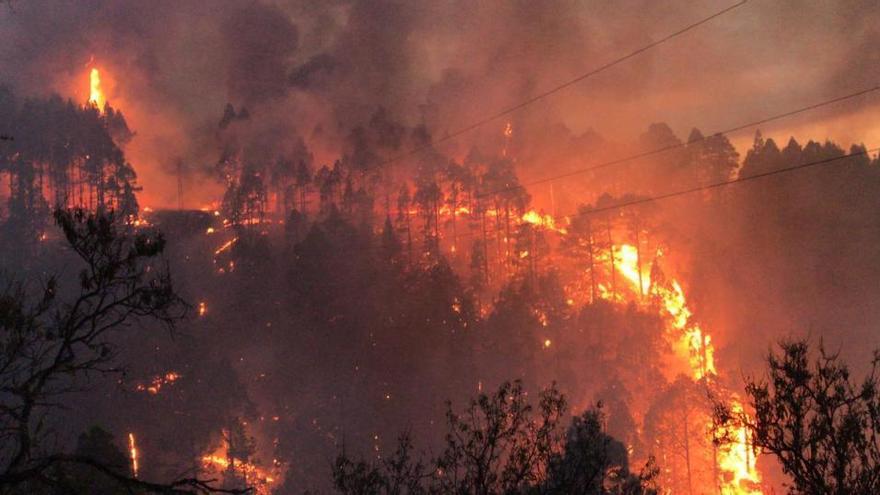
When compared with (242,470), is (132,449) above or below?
above

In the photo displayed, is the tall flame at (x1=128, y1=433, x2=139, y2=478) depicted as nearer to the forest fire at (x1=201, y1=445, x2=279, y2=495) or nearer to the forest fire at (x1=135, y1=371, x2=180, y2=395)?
the forest fire at (x1=135, y1=371, x2=180, y2=395)

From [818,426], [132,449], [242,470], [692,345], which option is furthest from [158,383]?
[818,426]

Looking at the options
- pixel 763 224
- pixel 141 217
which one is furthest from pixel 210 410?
pixel 763 224

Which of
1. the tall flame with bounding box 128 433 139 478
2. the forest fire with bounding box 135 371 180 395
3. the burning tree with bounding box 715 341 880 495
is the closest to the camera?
the burning tree with bounding box 715 341 880 495

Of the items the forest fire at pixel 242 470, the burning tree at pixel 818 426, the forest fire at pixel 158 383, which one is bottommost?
the forest fire at pixel 242 470

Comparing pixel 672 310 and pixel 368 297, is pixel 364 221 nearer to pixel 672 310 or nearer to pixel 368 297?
pixel 368 297

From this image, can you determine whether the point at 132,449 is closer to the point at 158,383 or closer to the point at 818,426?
the point at 158,383

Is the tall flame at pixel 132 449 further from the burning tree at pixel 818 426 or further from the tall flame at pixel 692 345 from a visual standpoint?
the tall flame at pixel 692 345

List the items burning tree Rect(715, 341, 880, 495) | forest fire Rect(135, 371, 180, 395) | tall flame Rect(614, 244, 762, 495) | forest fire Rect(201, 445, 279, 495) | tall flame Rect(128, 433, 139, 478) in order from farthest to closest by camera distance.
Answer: tall flame Rect(614, 244, 762, 495), forest fire Rect(201, 445, 279, 495), forest fire Rect(135, 371, 180, 395), tall flame Rect(128, 433, 139, 478), burning tree Rect(715, 341, 880, 495)

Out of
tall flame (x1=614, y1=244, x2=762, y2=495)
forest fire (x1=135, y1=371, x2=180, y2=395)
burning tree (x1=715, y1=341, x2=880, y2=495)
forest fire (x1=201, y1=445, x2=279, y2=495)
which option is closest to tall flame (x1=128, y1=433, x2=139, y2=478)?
forest fire (x1=135, y1=371, x2=180, y2=395)

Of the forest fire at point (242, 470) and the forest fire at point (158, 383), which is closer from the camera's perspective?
A: the forest fire at point (158, 383)

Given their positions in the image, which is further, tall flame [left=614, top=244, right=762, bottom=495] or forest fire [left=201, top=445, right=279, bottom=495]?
tall flame [left=614, top=244, right=762, bottom=495]

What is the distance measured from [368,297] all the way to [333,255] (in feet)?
31.3

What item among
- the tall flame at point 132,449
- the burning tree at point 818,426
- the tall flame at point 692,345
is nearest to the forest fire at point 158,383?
the tall flame at point 132,449
